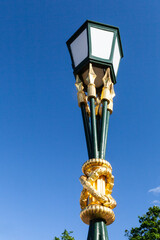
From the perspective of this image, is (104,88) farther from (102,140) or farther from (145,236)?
(145,236)

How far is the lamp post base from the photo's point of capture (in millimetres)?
5651

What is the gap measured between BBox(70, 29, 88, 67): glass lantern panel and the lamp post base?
5.09 m

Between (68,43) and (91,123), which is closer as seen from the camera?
(91,123)

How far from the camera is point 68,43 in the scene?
10.0m

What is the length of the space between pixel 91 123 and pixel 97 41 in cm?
301

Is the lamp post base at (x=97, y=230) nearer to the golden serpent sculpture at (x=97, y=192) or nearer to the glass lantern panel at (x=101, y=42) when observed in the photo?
the golden serpent sculpture at (x=97, y=192)

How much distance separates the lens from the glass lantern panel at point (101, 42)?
9047mm

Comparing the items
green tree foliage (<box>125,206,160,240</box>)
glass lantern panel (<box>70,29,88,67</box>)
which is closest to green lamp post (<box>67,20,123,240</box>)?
glass lantern panel (<box>70,29,88,67</box>)

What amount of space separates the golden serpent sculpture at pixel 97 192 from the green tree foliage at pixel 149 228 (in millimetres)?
11958

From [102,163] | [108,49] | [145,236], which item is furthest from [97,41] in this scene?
[145,236]

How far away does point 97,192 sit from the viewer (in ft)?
19.9

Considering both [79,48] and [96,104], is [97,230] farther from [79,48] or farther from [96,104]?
[79,48]

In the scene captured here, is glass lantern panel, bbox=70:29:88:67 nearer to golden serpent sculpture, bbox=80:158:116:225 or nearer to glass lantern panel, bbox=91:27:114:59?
glass lantern panel, bbox=91:27:114:59

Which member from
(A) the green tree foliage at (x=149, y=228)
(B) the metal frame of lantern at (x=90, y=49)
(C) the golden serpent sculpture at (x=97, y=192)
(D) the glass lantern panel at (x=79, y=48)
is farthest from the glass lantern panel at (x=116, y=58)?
(A) the green tree foliage at (x=149, y=228)
